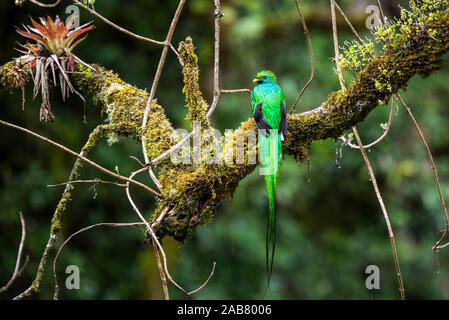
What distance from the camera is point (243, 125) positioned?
247cm

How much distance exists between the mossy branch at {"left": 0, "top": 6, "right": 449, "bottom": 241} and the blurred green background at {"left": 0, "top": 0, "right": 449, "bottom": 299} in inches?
100

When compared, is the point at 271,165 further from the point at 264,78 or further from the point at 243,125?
the point at 264,78

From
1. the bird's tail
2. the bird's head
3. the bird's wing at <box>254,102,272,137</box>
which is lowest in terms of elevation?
the bird's tail

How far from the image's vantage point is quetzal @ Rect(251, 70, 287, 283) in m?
2.24

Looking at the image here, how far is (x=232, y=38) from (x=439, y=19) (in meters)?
3.88

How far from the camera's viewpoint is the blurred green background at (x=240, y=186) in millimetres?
5094

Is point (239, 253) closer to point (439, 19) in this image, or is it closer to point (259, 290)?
point (259, 290)

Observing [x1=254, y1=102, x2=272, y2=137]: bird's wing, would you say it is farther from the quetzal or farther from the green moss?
the green moss

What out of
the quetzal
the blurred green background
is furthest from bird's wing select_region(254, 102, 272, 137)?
the blurred green background

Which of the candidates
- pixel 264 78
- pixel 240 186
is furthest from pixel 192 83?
pixel 240 186

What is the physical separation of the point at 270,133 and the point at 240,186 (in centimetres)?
322

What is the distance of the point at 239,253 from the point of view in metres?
6.05

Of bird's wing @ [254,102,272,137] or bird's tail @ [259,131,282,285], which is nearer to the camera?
bird's tail @ [259,131,282,285]

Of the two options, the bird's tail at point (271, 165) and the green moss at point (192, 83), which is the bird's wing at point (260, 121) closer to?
the bird's tail at point (271, 165)
